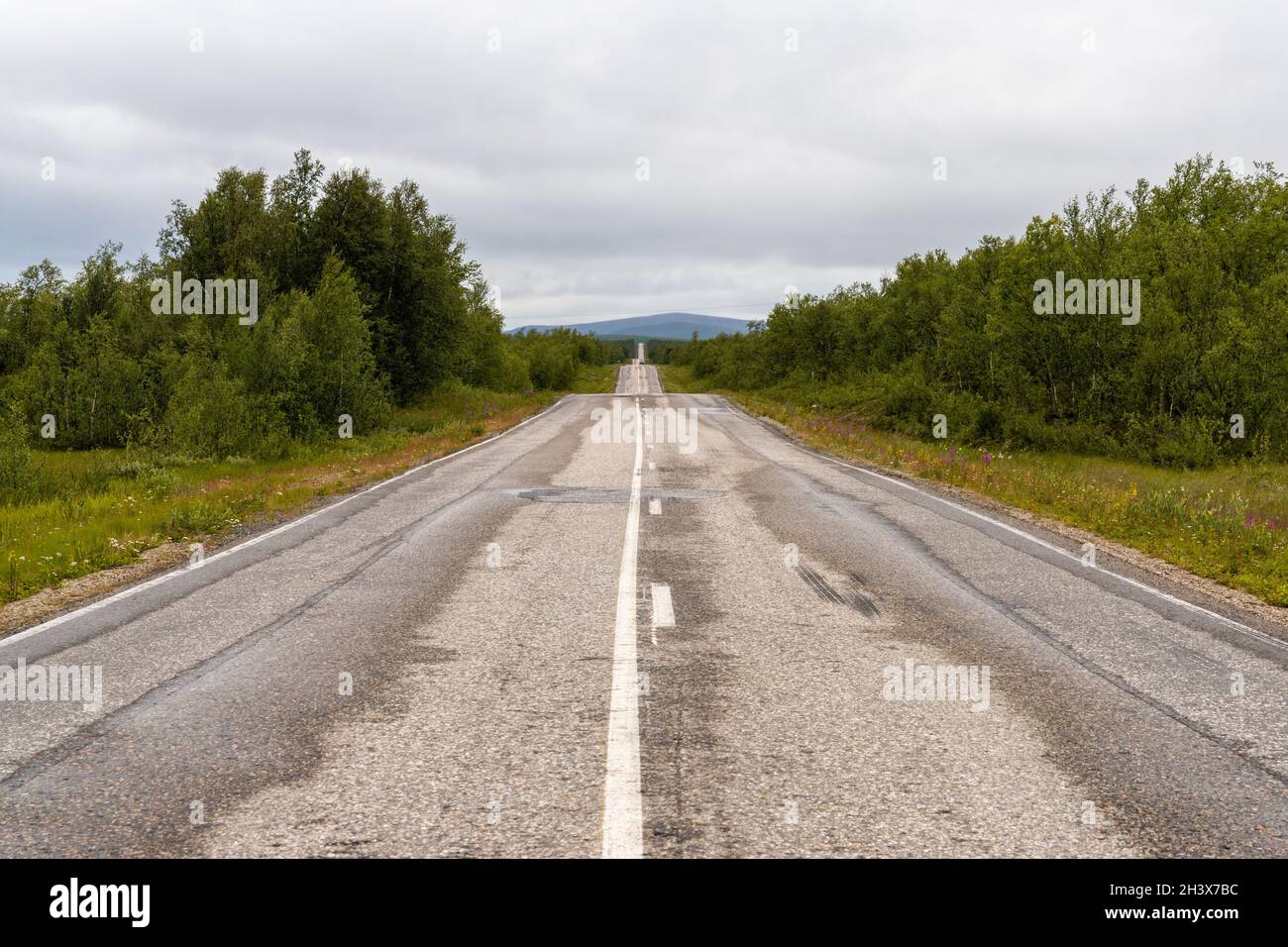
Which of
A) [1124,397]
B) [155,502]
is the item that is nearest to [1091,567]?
[155,502]

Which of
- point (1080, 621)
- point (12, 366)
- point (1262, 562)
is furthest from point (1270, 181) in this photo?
point (12, 366)

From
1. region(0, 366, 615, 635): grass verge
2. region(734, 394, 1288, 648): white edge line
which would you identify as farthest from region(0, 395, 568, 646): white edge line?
region(734, 394, 1288, 648): white edge line

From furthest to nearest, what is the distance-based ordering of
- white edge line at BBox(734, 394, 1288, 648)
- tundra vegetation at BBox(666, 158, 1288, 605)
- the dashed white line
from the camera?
tundra vegetation at BBox(666, 158, 1288, 605) < white edge line at BBox(734, 394, 1288, 648) < the dashed white line

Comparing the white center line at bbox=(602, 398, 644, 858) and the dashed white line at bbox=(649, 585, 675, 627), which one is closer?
the white center line at bbox=(602, 398, 644, 858)

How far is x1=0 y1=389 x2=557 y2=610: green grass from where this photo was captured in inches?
399

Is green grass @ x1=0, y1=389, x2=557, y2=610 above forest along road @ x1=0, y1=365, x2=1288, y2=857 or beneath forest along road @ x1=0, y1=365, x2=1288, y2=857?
above

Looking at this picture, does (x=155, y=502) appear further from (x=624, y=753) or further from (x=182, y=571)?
(x=624, y=753)

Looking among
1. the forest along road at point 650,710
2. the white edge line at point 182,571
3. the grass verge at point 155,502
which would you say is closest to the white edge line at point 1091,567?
the forest along road at point 650,710

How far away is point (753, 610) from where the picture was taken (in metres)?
7.71

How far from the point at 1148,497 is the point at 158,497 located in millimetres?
17295

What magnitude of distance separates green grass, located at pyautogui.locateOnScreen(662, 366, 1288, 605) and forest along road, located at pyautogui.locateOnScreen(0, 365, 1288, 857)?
1.93 m

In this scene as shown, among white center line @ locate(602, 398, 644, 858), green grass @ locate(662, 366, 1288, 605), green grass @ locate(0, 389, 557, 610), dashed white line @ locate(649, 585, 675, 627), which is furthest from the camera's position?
green grass @ locate(662, 366, 1288, 605)

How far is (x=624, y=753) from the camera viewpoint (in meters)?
4.48

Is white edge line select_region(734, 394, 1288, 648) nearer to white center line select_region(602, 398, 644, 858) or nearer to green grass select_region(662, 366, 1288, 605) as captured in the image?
green grass select_region(662, 366, 1288, 605)
